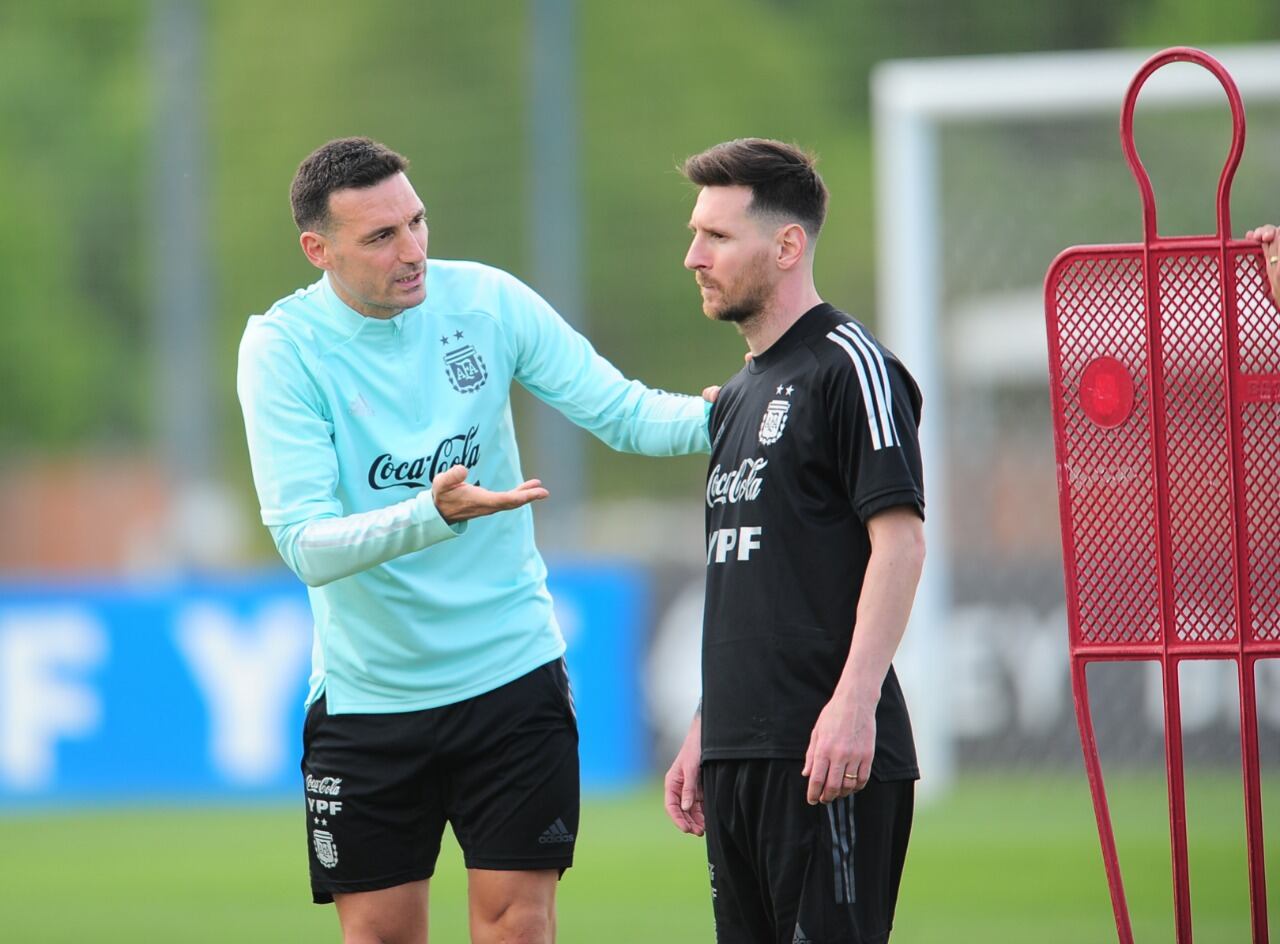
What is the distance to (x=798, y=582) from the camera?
3898mm

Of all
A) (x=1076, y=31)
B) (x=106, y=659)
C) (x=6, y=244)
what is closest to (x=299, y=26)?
(x=6, y=244)

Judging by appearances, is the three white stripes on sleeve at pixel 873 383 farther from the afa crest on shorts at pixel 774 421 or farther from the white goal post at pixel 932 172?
the white goal post at pixel 932 172

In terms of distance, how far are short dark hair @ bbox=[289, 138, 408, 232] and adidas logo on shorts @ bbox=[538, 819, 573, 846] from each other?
1513 mm

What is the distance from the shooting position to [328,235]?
450cm

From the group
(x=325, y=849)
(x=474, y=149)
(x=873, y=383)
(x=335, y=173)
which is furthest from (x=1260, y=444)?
(x=474, y=149)

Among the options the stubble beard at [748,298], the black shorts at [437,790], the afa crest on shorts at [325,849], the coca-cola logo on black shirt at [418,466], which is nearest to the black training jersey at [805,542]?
the stubble beard at [748,298]

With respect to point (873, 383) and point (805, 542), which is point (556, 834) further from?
point (873, 383)

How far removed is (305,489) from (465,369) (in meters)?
0.53

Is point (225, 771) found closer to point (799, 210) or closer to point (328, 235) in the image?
point (328, 235)

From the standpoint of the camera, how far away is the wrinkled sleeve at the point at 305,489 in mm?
4133

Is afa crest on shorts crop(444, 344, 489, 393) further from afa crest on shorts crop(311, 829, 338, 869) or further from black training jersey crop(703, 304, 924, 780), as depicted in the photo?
afa crest on shorts crop(311, 829, 338, 869)

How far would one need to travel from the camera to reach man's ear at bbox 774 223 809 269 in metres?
4.03

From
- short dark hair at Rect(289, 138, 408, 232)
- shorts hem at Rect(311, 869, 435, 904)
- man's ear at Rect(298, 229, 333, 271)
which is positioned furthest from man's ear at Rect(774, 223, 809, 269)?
shorts hem at Rect(311, 869, 435, 904)

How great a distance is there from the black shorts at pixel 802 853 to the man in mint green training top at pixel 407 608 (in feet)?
2.25
